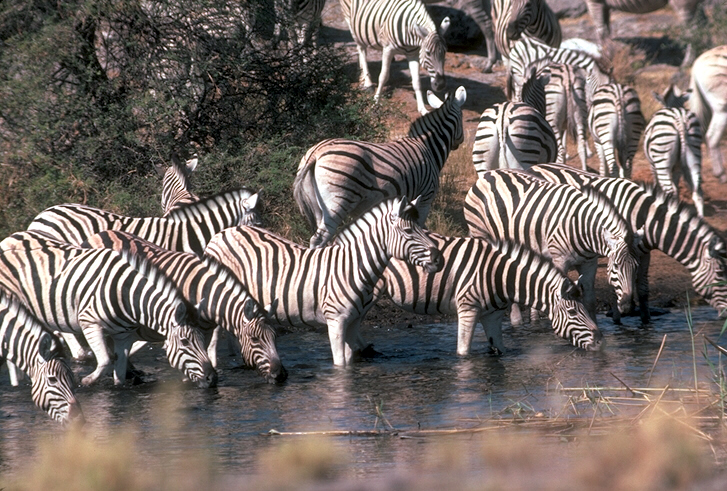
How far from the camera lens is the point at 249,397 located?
25.5ft

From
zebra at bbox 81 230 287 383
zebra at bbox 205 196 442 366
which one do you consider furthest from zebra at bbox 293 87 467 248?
zebra at bbox 81 230 287 383

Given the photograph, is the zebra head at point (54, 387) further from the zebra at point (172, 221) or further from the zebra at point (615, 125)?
the zebra at point (615, 125)

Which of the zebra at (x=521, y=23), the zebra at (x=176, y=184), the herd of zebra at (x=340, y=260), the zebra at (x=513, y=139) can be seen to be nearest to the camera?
the herd of zebra at (x=340, y=260)

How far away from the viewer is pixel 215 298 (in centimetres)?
837

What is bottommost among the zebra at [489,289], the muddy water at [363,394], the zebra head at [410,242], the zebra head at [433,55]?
the muddy water at [363,394]

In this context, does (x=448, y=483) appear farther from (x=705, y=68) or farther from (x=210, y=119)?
(x=705, y=68)

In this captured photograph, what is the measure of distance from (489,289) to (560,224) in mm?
1257

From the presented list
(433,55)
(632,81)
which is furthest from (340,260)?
(632,81)

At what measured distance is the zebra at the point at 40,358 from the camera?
22.7 ft

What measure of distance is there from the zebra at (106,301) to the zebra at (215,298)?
0.19 m

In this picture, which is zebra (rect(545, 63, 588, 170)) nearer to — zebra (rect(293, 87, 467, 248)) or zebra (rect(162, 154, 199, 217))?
zebra (rect(293, 87, 467, 248))

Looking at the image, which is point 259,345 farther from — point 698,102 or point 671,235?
point 698,102

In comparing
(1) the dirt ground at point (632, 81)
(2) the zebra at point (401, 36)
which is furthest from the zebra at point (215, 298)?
(2) the zebra at point (401, 36)

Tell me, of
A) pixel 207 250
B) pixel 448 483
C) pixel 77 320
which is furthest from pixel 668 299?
pixel 448 483
